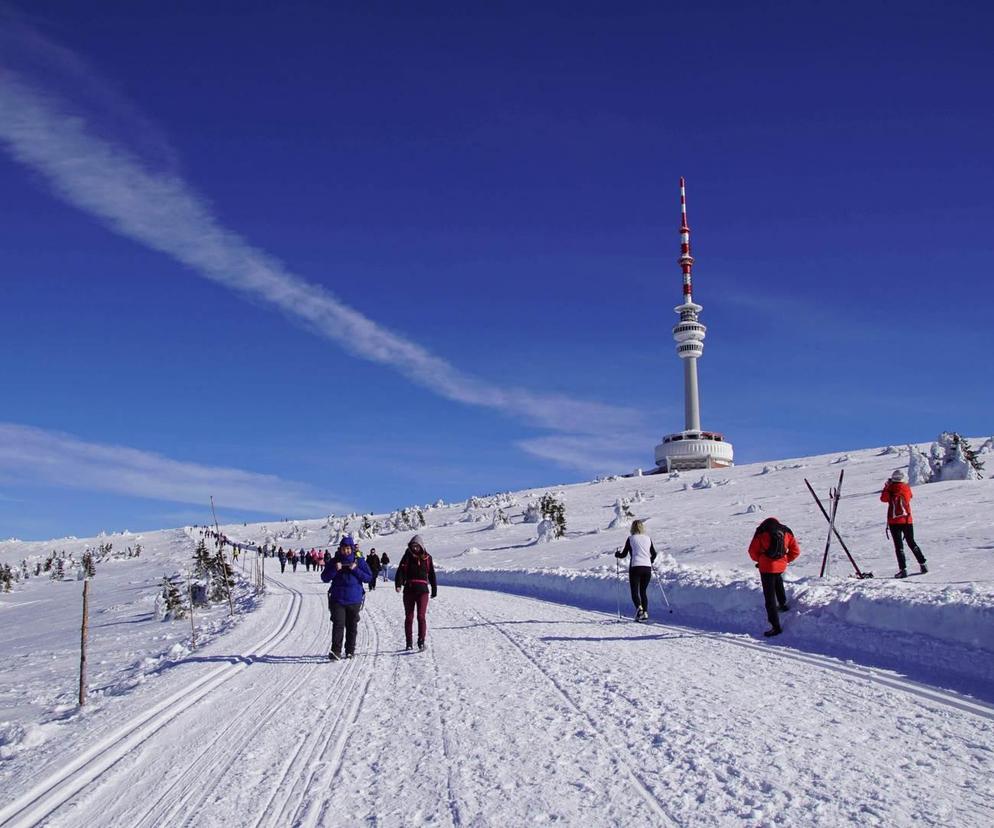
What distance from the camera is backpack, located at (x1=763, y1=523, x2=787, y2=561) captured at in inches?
412

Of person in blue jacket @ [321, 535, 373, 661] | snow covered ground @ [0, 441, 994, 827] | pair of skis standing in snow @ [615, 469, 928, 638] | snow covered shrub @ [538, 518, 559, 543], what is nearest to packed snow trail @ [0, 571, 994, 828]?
snow covered ground @ [0, 441, 994, 827]

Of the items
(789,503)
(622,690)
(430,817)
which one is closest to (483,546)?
(789,503)

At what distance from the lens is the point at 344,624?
11.0m

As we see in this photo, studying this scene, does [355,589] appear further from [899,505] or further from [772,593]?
[899,505]

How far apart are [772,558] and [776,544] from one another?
9.2 inches

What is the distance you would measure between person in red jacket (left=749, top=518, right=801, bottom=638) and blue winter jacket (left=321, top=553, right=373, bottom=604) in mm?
5749

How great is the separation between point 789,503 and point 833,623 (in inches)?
931

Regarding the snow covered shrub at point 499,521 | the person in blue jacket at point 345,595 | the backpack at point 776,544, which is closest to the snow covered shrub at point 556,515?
the snow covered shrub at point 499,521

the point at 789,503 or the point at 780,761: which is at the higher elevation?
the point at 789,503

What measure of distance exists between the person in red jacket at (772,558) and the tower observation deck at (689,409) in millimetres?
100267

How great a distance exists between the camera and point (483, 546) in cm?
4562

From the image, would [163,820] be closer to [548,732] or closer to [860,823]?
[548,732]

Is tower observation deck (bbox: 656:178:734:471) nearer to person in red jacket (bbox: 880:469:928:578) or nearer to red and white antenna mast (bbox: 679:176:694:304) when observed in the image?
red and white antenna mast (bbox: 679:176:694:304)

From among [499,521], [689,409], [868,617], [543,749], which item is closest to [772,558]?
[868,617]
